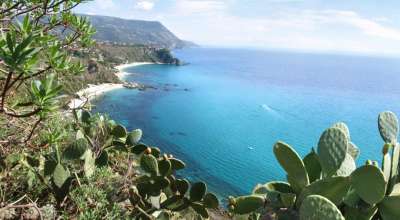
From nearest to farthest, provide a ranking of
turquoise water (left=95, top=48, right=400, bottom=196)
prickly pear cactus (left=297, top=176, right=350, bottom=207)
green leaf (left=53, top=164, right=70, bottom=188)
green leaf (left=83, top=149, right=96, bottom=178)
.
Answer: prickly pear cactus (left=297, top=176, right=350, bottom=207) → green leaf (left=53, top=164, right=70, bottom=188) → green leaf (left=83, top=149, right=96, bottom=178) → turquoise water (left=95, top=48, right=400, bottom=196)

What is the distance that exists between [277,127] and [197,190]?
37.7m

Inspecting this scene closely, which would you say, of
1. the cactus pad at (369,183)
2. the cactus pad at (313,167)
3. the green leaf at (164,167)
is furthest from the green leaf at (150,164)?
the cactus pad at (369,183)

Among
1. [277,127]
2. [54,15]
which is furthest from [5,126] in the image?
[277,127]

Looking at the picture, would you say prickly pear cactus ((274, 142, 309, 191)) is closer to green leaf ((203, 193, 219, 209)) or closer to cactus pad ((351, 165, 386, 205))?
cactus pad ((351, 165, 386, 205))

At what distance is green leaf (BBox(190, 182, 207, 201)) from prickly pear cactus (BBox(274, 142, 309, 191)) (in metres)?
1.87

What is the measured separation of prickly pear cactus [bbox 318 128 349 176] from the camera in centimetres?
233

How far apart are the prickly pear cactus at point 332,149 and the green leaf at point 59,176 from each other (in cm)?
231

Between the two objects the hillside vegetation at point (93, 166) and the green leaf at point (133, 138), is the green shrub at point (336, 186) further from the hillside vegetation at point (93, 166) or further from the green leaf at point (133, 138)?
the green leaf at point (133, 138)

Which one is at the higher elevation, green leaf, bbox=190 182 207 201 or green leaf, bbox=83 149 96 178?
green leaf, bbox=83 149 96 178

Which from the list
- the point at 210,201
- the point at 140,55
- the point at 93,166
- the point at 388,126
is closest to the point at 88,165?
the point at 93,166

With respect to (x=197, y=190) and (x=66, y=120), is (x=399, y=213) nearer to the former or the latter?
(x=197, y=190)

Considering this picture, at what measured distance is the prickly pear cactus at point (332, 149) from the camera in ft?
7.64

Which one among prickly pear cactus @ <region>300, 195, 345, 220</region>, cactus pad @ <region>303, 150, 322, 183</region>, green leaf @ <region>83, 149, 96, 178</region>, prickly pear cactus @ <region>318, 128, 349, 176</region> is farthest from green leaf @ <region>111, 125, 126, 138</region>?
prickly pear cactus @ <region>300, 195, 345, 220</region>

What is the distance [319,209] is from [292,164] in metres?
0.56
